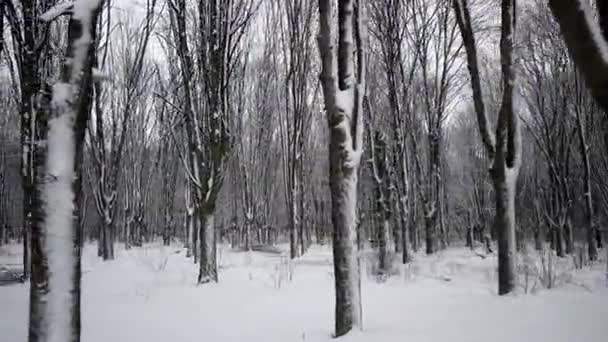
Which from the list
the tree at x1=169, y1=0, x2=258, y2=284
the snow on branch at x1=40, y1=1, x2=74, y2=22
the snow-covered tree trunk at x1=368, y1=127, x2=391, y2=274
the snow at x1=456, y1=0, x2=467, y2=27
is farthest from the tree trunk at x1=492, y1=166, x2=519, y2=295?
the snow on branch at x1=40, y1=1, x2=74, y2=22

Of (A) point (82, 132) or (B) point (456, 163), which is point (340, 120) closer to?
(A) point (82, 132)

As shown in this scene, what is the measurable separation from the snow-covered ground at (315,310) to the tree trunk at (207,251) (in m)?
0.35

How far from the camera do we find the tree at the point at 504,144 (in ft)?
18.8

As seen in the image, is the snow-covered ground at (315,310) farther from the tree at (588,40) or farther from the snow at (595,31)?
the snow at (595,31)

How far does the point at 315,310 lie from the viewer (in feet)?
17.7

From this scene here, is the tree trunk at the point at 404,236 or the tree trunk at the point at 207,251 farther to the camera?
the tree trunk at the point at 404,236

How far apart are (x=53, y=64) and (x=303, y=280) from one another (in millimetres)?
9969

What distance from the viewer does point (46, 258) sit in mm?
3014

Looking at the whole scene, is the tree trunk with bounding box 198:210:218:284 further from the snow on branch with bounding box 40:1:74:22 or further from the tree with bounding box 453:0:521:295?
the tree with bounding box 453:0:521:295

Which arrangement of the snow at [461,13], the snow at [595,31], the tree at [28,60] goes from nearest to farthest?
1. the snow at [595,31]
2. the snow at [461,13]
3. the tree at [28,60]

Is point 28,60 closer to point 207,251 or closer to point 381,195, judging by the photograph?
point 207,251

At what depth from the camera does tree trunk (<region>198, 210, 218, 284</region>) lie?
25.4 feet

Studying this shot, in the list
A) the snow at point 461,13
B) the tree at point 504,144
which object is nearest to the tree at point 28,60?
the snow at point 461,13

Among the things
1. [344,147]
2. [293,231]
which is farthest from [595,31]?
[293,231]
